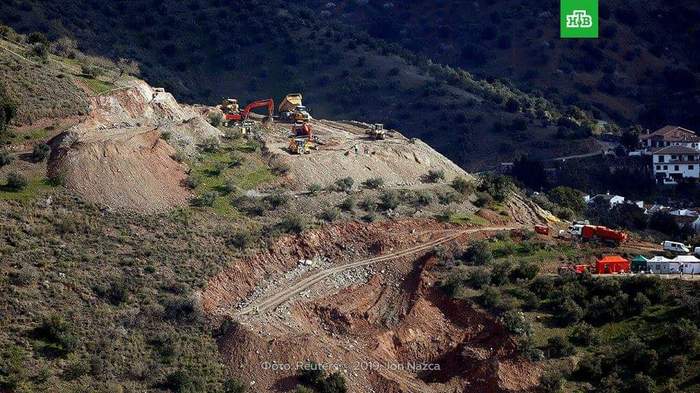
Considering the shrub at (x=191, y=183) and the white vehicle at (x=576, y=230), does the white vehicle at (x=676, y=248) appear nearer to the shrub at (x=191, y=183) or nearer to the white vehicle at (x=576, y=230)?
the white vehicle at (x=576, y=230)

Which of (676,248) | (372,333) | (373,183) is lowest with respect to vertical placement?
(372,333)

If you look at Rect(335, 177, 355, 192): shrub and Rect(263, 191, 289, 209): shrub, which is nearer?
Rect(263, 191, 289, 209): shrub

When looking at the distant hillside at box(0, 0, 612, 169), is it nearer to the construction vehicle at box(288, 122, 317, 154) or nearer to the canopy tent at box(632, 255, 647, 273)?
the construction vehicle at box(288, 122, 317, 154)

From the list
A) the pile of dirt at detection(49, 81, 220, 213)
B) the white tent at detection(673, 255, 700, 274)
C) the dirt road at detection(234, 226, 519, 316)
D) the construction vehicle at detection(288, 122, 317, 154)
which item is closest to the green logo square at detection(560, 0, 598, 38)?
the construction vehicle at detection(288, 122, 317, 154)

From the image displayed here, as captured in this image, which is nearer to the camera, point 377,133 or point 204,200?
point 204,200

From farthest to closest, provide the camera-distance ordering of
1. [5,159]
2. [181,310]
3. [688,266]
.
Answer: [688,266], [5,159], [181,310]

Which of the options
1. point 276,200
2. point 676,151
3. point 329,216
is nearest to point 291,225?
point 329,216

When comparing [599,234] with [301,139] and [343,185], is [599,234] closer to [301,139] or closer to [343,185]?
[343,185]
